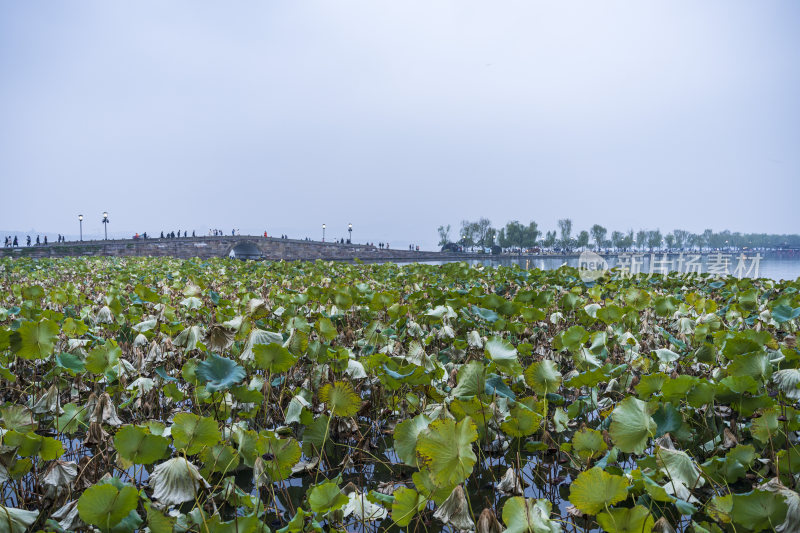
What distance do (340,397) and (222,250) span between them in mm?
55310

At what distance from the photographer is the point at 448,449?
5.00ft

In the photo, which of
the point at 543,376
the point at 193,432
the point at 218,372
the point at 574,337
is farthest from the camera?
the point at 574,337

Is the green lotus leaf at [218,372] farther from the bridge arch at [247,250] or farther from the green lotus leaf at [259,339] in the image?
the bridge arch at [247,250]

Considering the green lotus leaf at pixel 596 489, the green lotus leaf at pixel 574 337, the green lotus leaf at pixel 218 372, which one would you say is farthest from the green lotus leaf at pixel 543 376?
the green lotus leaf at pixel 218 372

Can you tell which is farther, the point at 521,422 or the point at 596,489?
the point at 521,422

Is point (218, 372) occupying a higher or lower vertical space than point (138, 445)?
higher

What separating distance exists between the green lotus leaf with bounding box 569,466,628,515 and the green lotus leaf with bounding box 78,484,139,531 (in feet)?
4.31

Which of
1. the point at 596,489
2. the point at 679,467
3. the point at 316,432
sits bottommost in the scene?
the point at 316,432

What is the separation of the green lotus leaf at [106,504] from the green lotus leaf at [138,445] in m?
0.27

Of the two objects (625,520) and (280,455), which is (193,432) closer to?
(280,455)

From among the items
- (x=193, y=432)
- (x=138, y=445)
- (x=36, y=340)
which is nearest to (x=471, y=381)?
(x=193, y=432)

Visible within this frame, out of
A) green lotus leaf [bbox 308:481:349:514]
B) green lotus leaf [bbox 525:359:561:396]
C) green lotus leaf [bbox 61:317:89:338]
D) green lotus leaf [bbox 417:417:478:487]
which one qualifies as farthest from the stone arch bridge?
green lotus leaf [bbox 417:417:478:487]

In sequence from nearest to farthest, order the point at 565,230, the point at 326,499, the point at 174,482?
the point at 326,499, the point at 174,482, the point at 565,230

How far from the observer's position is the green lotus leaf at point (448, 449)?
148 centimetres
